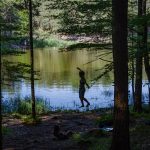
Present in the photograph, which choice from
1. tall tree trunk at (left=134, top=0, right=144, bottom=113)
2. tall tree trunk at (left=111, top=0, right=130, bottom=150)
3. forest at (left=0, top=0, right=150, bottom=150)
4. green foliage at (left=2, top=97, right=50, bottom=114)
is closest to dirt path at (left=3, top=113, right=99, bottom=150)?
forest at (left=0, top=0, right=150, bottom=150)

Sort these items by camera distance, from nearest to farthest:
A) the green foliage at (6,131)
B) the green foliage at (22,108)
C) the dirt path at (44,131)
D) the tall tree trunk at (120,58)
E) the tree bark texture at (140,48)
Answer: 1. the tall tree trunk at (120,58)
2. the dirt path at (44,131)
3. the tree bark texture at (140,48)
4. the green foliage at (6,131)
5. the green foliage at (22,108)

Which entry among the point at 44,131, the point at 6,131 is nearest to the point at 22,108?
the point at 6,131

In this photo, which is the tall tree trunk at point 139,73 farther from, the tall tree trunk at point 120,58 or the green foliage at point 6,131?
the tall tree trunk at point 120,58

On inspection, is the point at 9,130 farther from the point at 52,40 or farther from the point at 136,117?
the point at 52,40

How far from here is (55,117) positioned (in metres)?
19.3

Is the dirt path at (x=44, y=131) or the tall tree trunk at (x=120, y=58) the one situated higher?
the tall tree trunk at (x=120, y=58)

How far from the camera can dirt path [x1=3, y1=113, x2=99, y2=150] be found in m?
13.0

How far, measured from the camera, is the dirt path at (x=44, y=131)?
13.0m

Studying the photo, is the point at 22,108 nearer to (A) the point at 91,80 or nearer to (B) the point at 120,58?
(A) the point at 91,80

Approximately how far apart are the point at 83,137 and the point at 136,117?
14.6 feet

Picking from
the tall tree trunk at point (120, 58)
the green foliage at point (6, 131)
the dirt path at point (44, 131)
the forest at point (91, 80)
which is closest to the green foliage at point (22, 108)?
the forest at point (91, 80)

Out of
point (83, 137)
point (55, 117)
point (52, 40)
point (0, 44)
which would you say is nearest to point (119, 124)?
point (83, 137)

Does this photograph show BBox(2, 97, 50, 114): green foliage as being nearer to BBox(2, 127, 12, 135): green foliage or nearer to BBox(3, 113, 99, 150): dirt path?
BBox(3, 113, 99, 150): dirt path

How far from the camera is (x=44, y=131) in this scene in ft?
53.5
